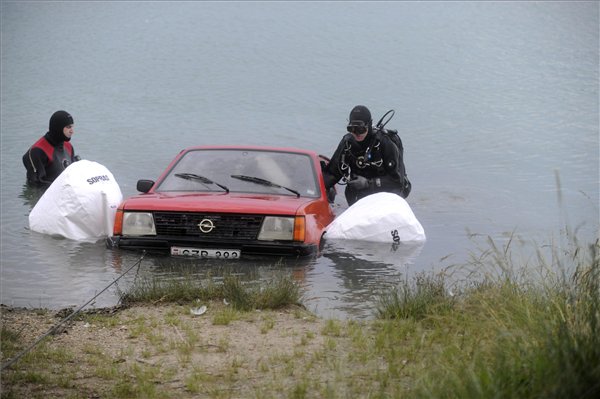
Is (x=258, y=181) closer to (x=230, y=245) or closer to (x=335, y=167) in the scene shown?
(x=230, y=245)

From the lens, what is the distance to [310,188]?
41.5ft

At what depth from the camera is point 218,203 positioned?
37.5ft

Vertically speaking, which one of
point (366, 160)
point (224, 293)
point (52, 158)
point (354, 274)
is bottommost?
point (354, 274)

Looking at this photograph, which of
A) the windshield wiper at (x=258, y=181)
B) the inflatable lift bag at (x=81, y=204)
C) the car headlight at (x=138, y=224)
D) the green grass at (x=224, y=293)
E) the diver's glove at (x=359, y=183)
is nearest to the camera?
the green grass at (x=224, y=293)

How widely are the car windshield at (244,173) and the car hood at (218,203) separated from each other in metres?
0.36

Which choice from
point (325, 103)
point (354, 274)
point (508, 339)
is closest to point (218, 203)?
point (354, 274)

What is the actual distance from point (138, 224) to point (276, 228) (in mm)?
1494

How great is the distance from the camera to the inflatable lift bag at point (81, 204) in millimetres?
12898

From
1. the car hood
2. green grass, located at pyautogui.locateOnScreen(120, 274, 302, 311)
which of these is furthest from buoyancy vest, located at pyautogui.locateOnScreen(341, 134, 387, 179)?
green grass, located at pyautogui.locateOnScreen(120, 274, 302, 311)

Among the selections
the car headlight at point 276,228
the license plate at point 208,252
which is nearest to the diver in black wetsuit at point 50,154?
the license plate at point 208,252

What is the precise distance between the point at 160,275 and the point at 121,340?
3060 millimetres

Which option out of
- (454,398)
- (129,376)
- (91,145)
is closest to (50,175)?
(129,376)

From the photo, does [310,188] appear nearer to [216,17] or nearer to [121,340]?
[121,340]

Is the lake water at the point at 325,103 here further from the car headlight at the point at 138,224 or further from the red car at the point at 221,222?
the car headlight at the point at 138,224
